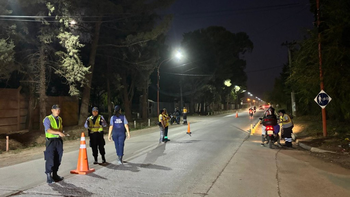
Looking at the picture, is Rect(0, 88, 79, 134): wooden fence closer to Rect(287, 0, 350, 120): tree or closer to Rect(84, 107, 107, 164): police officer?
Rect(84, 107, 107, 164): police officer

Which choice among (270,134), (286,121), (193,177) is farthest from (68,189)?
(286,121)

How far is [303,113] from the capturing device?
31578 mm

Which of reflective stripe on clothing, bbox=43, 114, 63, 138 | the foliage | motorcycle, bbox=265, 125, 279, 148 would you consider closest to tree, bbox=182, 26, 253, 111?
the foliage

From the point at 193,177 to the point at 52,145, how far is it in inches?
136

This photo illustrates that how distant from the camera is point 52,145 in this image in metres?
6.78

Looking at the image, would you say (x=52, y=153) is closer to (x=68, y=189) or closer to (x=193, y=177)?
(x=68, y=189)

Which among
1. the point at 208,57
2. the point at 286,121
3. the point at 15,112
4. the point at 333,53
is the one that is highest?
the point at 208,57

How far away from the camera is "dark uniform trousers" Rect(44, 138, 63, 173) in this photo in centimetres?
670

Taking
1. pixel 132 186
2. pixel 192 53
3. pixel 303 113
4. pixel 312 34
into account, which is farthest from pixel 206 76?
pixel 132 186

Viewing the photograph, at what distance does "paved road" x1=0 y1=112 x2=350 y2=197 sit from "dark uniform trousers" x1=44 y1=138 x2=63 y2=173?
411 mm

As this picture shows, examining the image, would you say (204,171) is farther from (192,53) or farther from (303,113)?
(192,53)

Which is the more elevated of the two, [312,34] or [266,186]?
[312,34]

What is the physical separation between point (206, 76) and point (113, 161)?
143 ft

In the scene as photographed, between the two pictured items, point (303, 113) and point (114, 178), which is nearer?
point (114, 178)
